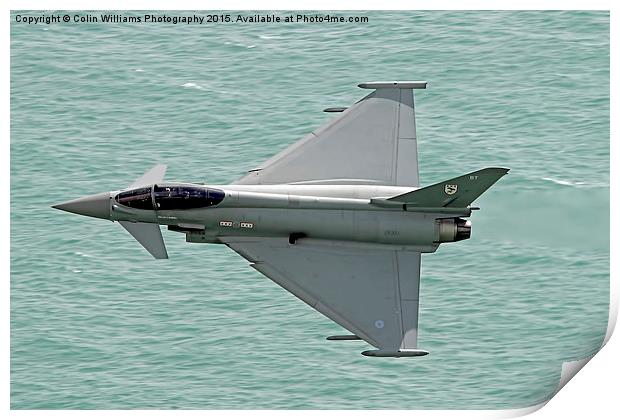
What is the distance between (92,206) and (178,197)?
1.86 metres

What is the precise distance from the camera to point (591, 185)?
94.7 feet

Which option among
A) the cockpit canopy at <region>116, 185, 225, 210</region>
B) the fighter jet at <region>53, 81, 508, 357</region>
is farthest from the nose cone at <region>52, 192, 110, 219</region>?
the cockpit canopy at <region>116, 185, 225, 210</region>

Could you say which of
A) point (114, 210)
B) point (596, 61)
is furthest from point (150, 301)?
point (596, 61)

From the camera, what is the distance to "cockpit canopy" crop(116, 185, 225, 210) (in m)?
27.6

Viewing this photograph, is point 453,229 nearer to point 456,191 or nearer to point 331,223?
point 456,191

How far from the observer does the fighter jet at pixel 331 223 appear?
27.5 meters

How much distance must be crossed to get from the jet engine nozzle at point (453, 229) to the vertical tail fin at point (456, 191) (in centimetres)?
39

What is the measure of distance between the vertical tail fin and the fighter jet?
26mm

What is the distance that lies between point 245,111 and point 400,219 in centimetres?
492

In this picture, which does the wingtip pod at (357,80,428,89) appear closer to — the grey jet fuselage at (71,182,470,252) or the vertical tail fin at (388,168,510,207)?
the grey jet fuselage at (71,182,470,252)

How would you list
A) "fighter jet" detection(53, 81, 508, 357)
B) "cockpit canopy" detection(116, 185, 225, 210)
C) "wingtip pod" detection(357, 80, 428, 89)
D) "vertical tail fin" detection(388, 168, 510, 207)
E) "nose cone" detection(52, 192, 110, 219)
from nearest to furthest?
"vertical tail fin" detection(388, 168, 510, 207)
"fighter jet" detection(53, 81, 508, 357)
"cockpit canopy" detection(116, 185, 225, 210)
"nose cone" detection(52, 192, 110, 219)
"wingtip pod" detection(357, 80, 428, 89)

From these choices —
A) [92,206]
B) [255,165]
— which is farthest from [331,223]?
[92,206]

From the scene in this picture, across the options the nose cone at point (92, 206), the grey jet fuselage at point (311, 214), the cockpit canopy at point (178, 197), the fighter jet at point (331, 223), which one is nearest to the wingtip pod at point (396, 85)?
the fighter jet at point (331, 223)

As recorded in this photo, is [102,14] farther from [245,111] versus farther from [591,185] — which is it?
[591,185]
